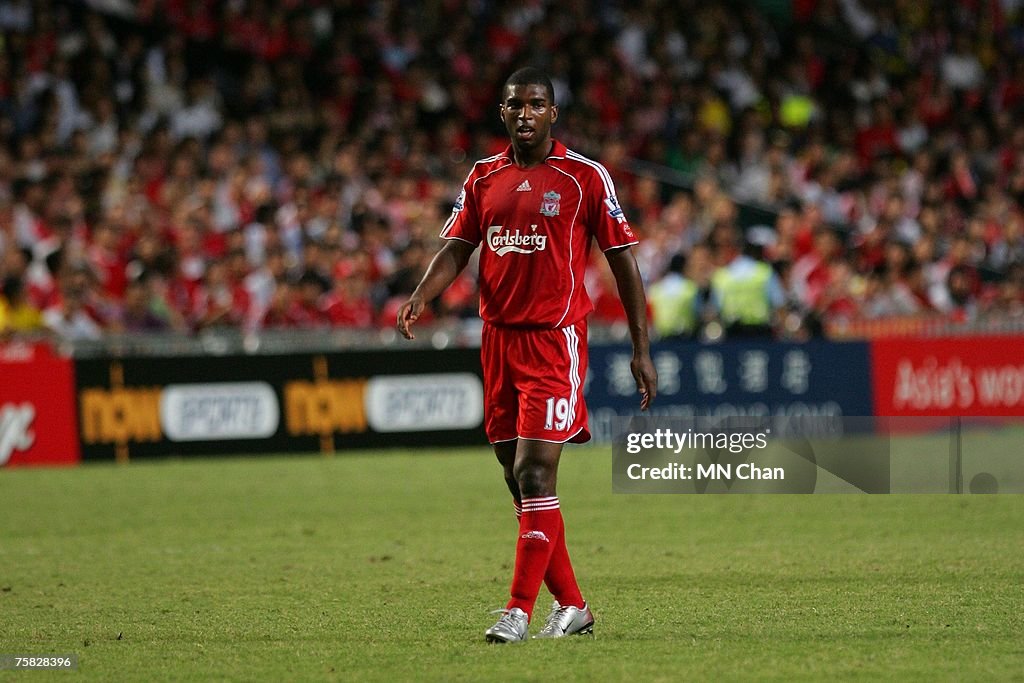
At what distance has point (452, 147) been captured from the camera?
19969 millimetres

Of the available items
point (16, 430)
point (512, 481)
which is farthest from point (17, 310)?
point (512, 481)

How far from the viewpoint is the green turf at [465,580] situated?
240 inches

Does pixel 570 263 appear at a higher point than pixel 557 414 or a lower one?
higher

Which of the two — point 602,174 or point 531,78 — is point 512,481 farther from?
point 531,78

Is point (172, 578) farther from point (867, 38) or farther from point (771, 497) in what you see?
point (867, 38)

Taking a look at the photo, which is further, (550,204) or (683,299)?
(683,299)

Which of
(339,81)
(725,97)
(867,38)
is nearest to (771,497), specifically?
(339,81)

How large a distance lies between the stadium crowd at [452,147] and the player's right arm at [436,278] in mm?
8933

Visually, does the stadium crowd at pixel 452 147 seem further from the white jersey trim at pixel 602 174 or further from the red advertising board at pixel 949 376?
the white jersey trim at pixel 602 174

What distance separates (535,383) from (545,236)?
0.62 meters

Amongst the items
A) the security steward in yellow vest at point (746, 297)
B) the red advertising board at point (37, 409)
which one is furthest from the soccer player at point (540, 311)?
the security steward in yellow vest at point (746, 297)

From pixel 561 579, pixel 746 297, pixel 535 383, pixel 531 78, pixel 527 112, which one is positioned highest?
pixel 531 78

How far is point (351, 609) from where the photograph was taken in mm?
7527

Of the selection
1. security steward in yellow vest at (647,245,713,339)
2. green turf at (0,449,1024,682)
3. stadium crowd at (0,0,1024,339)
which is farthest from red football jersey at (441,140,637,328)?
security steward in yellow vest at (647,245,713,339)
